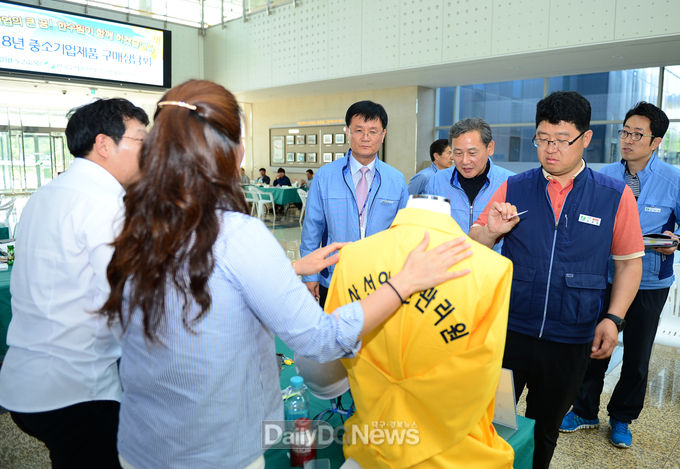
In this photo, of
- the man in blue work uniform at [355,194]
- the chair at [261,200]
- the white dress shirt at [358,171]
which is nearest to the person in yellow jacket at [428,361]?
the man in blue work uniform at [355,194]

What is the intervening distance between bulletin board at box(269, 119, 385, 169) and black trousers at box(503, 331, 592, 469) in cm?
1043

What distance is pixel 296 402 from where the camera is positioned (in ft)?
4.76

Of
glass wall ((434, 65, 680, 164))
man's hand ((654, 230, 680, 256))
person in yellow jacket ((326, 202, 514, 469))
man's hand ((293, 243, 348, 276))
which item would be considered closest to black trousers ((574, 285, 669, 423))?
man's hand ((654, 230, 680, 256))

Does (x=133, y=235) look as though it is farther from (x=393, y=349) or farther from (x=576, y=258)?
(x=576, y=258)

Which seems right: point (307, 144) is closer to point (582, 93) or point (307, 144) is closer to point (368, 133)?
point (582, 93)

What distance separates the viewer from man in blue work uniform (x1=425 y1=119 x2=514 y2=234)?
265cm

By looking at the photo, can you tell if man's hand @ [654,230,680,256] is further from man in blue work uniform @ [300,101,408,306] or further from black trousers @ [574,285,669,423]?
man in blue work uniform @ [300,101,408,306]

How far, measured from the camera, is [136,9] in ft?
39.4

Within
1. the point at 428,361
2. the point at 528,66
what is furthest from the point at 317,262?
the point at 528,66

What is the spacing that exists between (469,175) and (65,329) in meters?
2.20

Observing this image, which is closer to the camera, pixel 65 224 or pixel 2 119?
pixel 65 224

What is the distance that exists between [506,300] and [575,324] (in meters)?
0.94

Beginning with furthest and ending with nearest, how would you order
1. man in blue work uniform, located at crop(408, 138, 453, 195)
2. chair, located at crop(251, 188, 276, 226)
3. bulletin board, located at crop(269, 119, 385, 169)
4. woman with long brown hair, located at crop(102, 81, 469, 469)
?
bulletin board, located at crop(269, 119, 385, 169) → chair, located at crop(251, 188, 276, 226) → man in blue work uniform, located at crop(408, 138, 453, 195) → woman with long brown hair, located at crop(102, 81, 469, 469)

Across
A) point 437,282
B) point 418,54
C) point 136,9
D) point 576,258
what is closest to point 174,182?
point 437,282
